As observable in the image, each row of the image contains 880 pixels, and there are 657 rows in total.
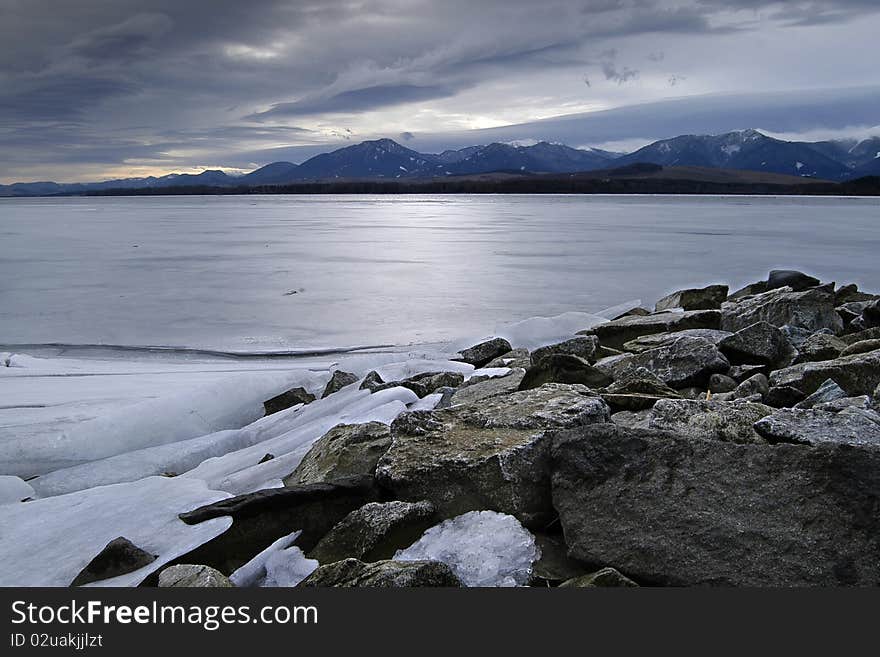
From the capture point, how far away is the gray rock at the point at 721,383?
4.86 meters

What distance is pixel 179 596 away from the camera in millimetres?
2738

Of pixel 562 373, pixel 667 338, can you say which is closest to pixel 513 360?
pixel 667 338

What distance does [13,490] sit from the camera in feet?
14.7

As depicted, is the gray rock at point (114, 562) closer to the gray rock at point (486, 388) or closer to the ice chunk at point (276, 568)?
the ice chunk at point (276, 568)

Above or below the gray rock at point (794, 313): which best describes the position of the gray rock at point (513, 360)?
below

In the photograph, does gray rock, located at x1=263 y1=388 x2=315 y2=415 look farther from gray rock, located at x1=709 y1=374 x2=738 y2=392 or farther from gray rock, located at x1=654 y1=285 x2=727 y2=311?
gray rock, located at x1=654 y1=285 x2=727 y2=311

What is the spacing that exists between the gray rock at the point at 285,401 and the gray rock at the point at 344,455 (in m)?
1.79

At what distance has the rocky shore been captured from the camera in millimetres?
2723

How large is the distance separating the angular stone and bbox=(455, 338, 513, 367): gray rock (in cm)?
375

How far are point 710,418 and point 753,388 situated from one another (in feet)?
3.71

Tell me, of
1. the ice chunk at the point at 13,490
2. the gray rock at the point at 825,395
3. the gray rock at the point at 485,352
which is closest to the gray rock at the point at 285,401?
the gray rock at the point at 485,352

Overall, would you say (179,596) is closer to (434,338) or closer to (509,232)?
(434,338)

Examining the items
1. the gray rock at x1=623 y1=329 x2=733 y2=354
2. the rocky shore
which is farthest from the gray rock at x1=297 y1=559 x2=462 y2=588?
the gray rock at x1=623 y1=329 x2=733 y2=354

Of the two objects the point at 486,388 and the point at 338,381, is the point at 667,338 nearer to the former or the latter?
the point at 486,388
